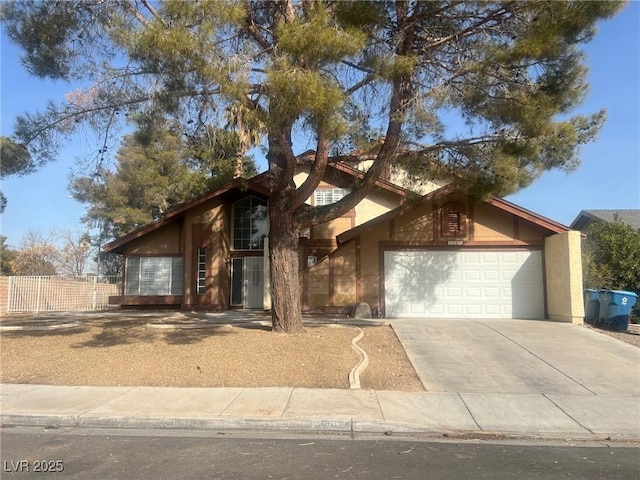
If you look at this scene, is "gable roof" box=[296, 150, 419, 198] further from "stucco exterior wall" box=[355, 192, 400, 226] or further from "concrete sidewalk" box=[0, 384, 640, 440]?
"concrete sidewalk" box=[0, 384, 640, 440]

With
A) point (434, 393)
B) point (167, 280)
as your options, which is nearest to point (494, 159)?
point (434, 393)

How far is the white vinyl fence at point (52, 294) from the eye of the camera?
21.3 meters

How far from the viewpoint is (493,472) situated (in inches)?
224

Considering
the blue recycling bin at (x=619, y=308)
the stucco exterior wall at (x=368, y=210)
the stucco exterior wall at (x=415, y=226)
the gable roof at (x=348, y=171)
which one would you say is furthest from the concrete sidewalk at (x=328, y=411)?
the stucco exterior wall at (x=368, y=210)

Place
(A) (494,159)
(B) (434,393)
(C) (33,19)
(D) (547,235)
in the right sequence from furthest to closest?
(D) (547,235) → (A) (494,159) → (C) (33,19) → (B) (434,393)

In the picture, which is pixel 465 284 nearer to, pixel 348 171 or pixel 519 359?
pixel 348 171

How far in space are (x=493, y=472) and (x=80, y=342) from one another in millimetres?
9699

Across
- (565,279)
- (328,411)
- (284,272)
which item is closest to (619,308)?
(565,279)

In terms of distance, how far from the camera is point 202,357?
10.7m

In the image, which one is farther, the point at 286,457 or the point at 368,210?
the point at 368,210

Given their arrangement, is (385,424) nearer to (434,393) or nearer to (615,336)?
(434,393)

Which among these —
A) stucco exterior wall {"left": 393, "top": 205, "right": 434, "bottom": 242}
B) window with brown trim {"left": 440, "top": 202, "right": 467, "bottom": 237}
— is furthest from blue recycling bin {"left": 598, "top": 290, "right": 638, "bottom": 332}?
stucco exterior wall {"left": 393, "top": 205, "right": 434, "bottom": 242}

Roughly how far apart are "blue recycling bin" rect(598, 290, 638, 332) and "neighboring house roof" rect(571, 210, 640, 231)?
14689mm

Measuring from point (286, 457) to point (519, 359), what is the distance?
6.94 m
